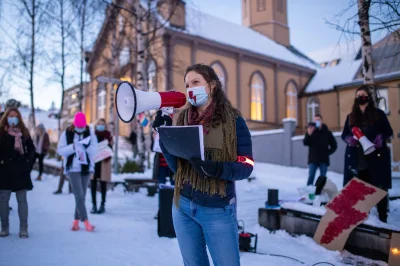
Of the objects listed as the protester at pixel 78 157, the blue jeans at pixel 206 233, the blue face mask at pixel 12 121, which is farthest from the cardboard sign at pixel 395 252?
the blue face mask at pixel 12 121

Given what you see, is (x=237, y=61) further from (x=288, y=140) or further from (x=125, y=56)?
(x=288, y=140)

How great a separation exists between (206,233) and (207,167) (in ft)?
1.57

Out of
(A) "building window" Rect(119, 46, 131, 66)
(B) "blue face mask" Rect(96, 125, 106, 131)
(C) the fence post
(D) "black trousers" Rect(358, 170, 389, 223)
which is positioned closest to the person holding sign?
(D) "black trousers" Rect(358, 170, 389, 223)

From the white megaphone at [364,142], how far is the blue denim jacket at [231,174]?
292cm

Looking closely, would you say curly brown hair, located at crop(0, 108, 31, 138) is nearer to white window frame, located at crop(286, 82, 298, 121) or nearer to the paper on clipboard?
the paper on clipboard

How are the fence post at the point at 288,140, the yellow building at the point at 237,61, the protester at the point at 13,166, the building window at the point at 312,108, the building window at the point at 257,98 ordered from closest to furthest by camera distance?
the protester at the point at 13,166
the fence post at the point at 288,140
the yellow building at the point at 237,61
the building window at the point at 257,98
the building window at the point at 312,108

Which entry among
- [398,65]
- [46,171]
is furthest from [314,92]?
[398,65]

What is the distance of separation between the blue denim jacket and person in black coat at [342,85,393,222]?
10.1ft

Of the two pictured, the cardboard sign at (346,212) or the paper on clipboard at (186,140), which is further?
the cardboard sign at (346,212)

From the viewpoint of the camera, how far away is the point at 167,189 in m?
5.52

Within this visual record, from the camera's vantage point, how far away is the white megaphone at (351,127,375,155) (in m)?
4.66

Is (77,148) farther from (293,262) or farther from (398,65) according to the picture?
(398,65)

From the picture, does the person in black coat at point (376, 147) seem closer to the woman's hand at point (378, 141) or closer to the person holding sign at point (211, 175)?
the woman's hand at point (378, 141)

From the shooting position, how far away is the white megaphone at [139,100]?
2.45 metres
